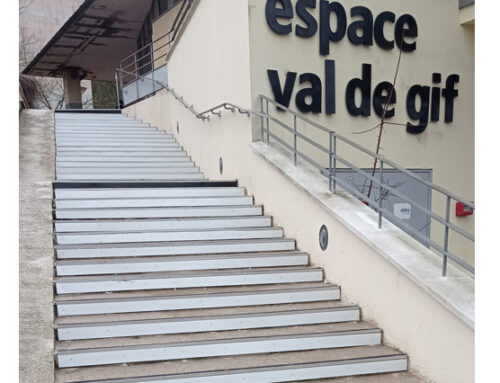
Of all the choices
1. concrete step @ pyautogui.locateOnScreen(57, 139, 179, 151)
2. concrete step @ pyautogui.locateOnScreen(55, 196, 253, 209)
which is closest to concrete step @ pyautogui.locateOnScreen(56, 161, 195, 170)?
concrete step @ pyautogui.locateOnScreen(57, 139, 179, 151)

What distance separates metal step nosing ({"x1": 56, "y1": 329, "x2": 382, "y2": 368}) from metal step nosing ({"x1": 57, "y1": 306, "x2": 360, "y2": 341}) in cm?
23

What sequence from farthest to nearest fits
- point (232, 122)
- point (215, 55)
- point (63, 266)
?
1. point (215, 55)
2. point (232, 122)
3. point (63, 266)

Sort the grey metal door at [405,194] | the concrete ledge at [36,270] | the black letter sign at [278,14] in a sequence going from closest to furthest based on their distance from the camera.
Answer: the concrete ledge at [36,270]
the black letter sign at [278,14]
the grey metal door at [405,194]

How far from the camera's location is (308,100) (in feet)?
20.8

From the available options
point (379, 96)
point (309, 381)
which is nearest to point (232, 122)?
point (379, 96)

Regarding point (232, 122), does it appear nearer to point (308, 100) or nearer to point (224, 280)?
point (308, 100)

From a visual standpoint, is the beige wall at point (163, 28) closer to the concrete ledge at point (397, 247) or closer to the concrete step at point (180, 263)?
the concrete ledge at point (397, 247)

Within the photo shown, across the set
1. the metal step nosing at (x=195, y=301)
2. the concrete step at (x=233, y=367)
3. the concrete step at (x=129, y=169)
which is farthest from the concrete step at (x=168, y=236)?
the concrete step at (x=129, y=169)

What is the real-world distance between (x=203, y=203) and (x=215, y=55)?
267 centimetres

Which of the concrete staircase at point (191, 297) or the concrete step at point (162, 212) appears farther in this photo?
the concrete step at point (162, 212)

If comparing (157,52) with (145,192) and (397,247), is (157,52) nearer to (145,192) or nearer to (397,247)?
(145,192)

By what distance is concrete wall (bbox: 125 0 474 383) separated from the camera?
329cm

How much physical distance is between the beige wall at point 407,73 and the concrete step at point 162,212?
43.6 inches

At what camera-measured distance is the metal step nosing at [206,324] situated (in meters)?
3.46
